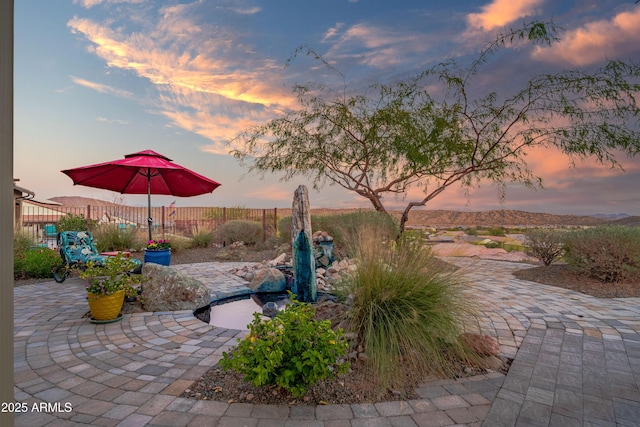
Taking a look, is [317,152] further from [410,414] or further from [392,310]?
[410,414]

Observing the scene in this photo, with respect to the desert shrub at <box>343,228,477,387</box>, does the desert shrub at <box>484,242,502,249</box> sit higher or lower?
lower

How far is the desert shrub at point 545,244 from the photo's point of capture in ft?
25.3

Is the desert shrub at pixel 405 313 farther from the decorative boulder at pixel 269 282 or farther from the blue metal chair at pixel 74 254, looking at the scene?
the blue metal chair at pixel 74 254

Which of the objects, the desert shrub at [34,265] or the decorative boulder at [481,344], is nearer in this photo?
the decorative boulder at [481,344]

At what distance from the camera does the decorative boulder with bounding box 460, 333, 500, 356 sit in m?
3.04

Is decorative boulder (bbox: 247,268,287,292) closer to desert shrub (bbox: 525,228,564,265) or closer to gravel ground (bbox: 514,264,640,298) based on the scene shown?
gravel ground (bbox: 514,264,640,298)

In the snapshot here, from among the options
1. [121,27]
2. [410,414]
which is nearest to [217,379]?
[410,414]

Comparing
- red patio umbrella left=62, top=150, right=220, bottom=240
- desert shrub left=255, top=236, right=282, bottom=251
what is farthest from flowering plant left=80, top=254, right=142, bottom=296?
desert shrub left=255, top=236, right=282, bottom=251

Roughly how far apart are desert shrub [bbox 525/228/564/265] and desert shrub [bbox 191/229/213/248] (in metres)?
9.87

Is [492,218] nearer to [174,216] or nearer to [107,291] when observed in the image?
[174,216]

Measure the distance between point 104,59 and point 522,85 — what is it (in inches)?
330

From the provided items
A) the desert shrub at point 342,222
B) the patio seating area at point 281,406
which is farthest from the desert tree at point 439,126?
the patio seating area at point 281,406

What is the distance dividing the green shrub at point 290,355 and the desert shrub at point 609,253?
6.32 m

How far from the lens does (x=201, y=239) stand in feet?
40.1
